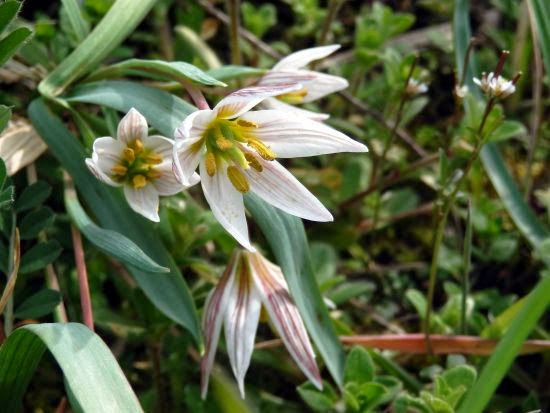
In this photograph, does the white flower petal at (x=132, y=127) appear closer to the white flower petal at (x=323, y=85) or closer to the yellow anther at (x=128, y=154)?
the yellow anther at (x=128, y=154)

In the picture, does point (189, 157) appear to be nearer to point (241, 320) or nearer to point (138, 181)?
point (138, 181)

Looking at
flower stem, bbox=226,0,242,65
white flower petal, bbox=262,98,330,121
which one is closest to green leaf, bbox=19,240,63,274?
white flower petal, bbox=262,98,330,121

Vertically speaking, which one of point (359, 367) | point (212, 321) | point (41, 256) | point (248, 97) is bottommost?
point (359, 367)

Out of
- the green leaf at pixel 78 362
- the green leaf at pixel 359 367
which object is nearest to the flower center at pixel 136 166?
the green leaf at pixel 78 362

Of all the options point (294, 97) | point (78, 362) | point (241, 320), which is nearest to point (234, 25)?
point (294, 97)

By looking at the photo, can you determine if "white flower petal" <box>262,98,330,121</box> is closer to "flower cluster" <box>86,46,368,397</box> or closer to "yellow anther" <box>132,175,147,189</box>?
"flower cluster" <box>86,46,368,397</box>

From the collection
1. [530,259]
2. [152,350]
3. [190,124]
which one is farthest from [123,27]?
[530,259]

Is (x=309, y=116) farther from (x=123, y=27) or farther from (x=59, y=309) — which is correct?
(x=59, y=309)
